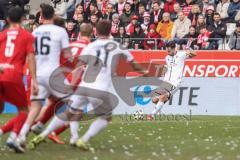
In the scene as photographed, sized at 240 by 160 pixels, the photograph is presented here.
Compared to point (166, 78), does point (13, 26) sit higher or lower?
higher

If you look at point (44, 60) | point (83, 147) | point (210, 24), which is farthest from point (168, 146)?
point (210, 24)

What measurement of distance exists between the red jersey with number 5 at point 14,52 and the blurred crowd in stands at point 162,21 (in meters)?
13.1

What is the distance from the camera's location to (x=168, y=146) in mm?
14258

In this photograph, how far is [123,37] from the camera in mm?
26969

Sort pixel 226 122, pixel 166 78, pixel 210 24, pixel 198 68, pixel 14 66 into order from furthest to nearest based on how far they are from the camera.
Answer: pixel 210 24 → pixel 198 68 → pixel 166 78 → pixel 226 122 → pixel 14 66

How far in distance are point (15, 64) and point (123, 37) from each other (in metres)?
13.9

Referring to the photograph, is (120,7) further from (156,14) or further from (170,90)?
(170,90)

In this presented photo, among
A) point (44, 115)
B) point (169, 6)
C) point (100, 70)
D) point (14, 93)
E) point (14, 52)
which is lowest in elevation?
point (169, 6)

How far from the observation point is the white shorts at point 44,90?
13.9 meters

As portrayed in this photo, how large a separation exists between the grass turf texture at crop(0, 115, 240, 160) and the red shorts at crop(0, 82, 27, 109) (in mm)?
839

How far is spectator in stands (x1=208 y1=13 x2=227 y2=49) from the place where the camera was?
26112mm

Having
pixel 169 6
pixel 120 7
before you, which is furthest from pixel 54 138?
pixel 120 7

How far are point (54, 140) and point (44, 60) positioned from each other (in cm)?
171

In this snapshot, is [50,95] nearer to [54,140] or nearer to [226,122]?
[54,140]
